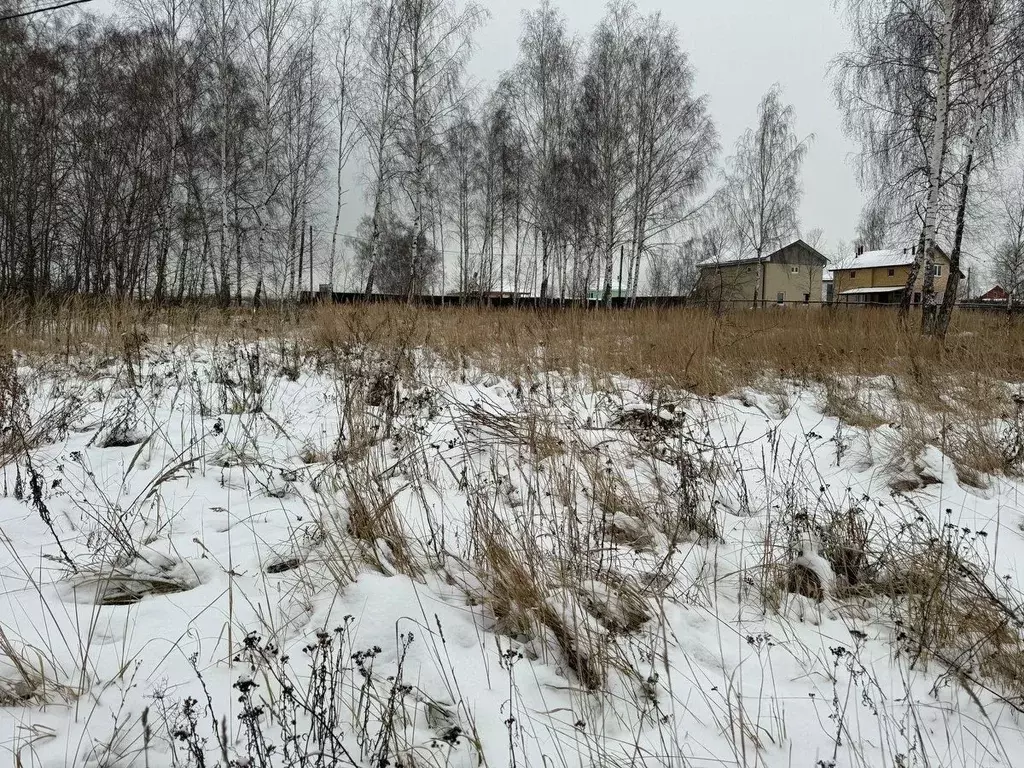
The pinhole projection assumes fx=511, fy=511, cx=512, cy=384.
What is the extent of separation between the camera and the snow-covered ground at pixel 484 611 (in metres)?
1.11

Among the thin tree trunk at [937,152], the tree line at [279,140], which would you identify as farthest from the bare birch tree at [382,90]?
the thin tree trunk at [937,152]

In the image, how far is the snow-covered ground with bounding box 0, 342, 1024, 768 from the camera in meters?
1.11

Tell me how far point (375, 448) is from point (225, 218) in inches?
539

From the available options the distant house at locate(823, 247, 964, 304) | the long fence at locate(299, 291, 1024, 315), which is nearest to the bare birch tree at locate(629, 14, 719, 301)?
the long fence at locate(299, 291, 1024, 315)

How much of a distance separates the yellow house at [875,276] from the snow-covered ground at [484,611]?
4125cm

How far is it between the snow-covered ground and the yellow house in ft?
135

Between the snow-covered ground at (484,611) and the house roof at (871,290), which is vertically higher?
the house roof at (871,290)

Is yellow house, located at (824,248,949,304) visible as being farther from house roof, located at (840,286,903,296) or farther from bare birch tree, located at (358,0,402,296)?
bare birch tree, located at (358,0,402,296)

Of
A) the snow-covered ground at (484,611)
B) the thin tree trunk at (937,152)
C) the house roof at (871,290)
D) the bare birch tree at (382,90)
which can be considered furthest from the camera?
the house roof at (871,290)

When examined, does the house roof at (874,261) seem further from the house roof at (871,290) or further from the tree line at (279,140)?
the tree line at (279,140)

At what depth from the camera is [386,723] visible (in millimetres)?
1049

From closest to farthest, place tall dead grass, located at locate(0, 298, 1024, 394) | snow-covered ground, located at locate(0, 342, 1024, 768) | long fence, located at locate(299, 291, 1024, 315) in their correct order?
snow-covered ground, located at locate(0, 342, 1024, 768)
tall dead grass, located at locate(0, 298, 1024, 394)
long fence, located at locate(299, 291, 1024, 315)

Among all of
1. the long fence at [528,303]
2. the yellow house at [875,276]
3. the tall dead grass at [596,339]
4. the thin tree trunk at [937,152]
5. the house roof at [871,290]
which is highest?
the yellow house at [875,276]

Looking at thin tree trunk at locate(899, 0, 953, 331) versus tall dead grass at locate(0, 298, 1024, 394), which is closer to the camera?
tall dead grass at locate(0, 298, 1024, 394)
